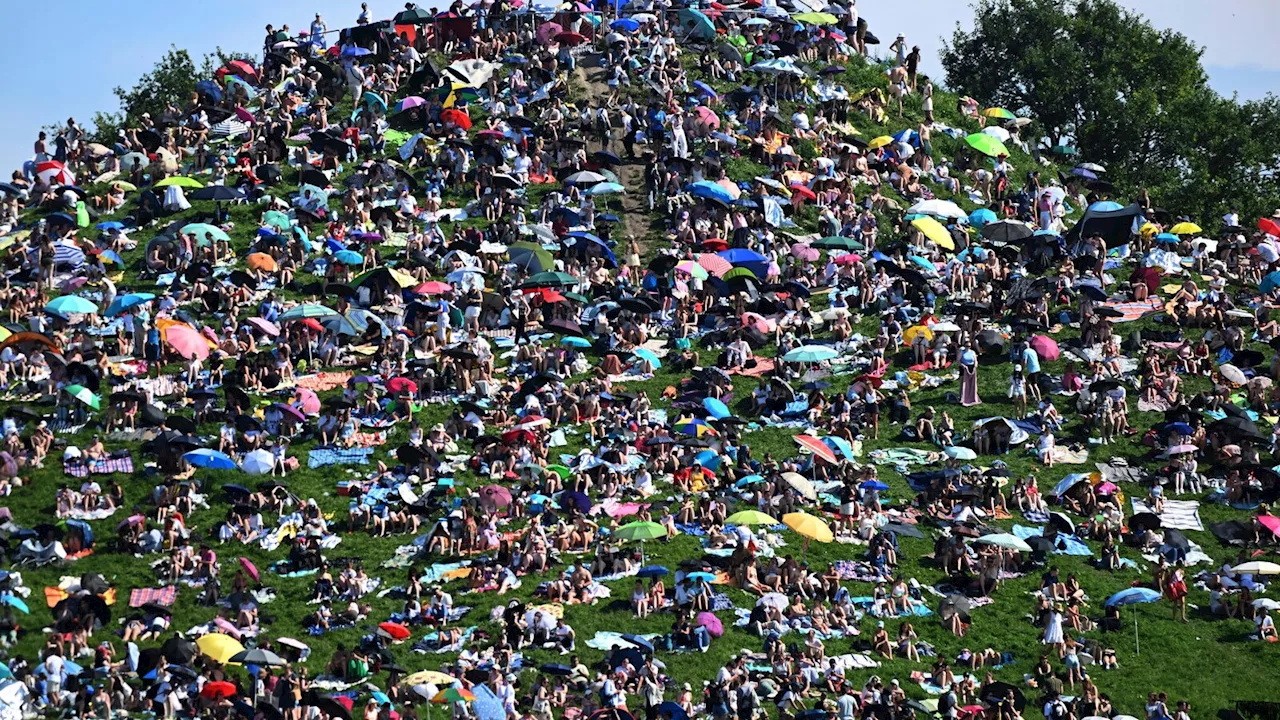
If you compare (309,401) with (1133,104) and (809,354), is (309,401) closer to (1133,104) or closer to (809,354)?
(809,354)

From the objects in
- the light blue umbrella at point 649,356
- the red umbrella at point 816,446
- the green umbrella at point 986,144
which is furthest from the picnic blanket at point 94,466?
the green umbrella at point 986,144

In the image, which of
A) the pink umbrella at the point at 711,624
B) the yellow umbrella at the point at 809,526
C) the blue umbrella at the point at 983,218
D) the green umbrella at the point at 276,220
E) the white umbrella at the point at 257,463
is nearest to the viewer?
the pink umbrella at the point at 711,624

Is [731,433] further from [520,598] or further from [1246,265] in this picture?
[1246,265]

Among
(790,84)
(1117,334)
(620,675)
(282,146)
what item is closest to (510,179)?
(282,146)

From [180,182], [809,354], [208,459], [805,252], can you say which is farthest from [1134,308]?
[180,182]

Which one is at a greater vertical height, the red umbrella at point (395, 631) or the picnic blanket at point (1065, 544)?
the picnic blanket at point (1065, 544)

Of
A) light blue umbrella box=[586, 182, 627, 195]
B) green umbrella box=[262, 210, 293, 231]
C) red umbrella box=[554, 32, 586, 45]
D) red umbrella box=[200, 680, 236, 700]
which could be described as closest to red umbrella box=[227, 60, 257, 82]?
red umbrella box=[554, 32, 586, 45]

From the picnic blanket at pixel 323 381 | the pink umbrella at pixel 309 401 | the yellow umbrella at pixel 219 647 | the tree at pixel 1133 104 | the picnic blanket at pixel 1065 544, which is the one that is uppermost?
the tree at pixel 1133 104

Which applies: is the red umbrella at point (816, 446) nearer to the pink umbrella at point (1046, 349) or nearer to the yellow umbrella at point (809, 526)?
the yellow umbrella at point (809, 526)

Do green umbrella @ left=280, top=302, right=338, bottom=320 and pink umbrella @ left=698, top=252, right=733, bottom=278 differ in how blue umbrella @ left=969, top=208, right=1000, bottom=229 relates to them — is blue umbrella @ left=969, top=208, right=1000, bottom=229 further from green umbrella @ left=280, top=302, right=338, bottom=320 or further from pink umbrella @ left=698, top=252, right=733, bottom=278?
green umbrella @ left=280, top=302, right=338, bottom=320
